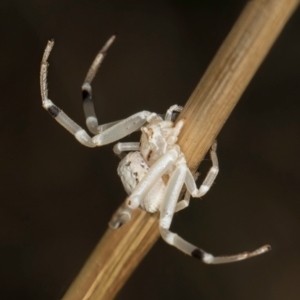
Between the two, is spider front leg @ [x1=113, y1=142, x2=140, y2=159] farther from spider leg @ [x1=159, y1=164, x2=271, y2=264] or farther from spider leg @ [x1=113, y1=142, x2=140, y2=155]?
spider leg @ [x1=159, y1=164, x2=271, y2=264]

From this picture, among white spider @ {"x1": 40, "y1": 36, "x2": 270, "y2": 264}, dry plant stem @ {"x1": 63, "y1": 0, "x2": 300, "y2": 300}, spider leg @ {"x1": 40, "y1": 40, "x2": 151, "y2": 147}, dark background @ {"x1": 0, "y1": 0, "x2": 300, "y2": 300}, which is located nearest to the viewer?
dry plant stem @ {"x1": 63, "y1": 0, "x2": 300, "y2": 300}

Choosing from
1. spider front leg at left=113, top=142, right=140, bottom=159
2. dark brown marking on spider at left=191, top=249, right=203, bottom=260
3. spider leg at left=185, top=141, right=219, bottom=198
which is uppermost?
spider leg at left=185, top=141, right=219, bottom=198

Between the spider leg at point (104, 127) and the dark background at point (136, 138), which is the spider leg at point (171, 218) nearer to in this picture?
the spider leg at point (104, 127)

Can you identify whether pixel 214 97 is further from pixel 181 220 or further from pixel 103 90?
pixel 103 90

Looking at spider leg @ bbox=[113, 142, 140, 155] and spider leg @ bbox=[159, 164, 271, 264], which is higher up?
spider leg @ bbox=[113, 142, 140, 155]

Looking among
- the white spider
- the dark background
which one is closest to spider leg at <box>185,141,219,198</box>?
the white spider

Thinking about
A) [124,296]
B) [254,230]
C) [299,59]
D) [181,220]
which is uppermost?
[299,59]

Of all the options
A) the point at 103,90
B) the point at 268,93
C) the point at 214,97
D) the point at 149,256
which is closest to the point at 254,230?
the point at 149,256

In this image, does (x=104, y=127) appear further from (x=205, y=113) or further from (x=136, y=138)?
(x=136, y=138)
